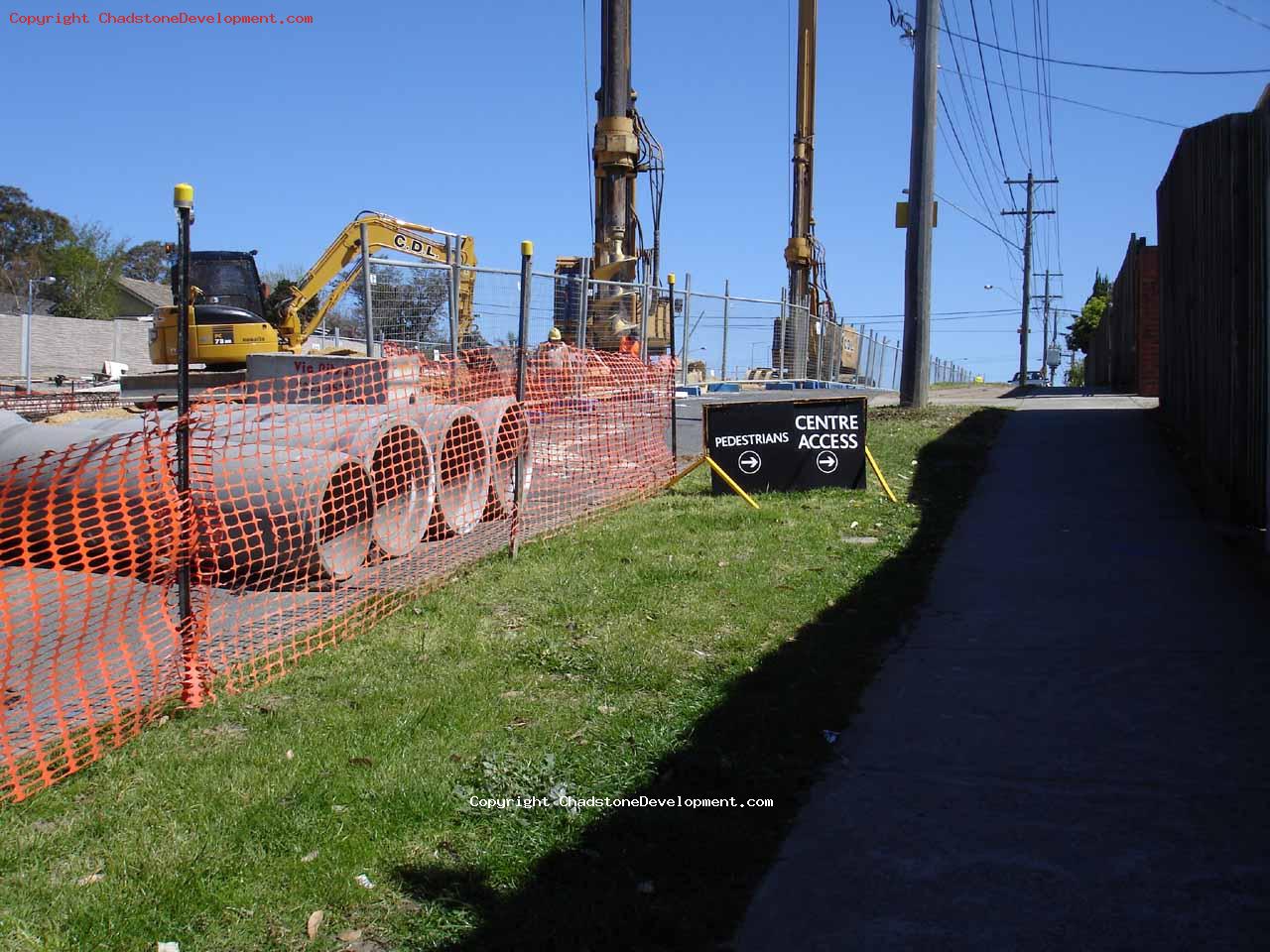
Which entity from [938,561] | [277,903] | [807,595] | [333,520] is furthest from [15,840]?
[938,561]

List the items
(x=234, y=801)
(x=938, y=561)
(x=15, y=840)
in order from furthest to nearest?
(x=938, y=561)
(x=234, y=801)
(x=15, y=840)

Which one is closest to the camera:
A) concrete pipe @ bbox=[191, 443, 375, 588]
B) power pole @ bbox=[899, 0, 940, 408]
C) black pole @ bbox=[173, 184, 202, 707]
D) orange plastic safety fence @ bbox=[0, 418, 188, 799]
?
orange plastic safety fence @ bbox=[0, 418, 188, 799]

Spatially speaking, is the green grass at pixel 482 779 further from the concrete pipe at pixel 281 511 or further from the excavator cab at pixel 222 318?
the excavator cab at pixel 222 318

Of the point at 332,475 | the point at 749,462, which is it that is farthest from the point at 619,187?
the point at 332,475

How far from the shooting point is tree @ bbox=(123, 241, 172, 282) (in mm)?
76938

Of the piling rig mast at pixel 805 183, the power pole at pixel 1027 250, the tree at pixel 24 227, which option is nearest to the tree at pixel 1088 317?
the power pole at pixel 1027 250

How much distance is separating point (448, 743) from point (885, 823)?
1.78 meters

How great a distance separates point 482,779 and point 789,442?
23.1 feet

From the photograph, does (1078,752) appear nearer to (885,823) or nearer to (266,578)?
(885,823)

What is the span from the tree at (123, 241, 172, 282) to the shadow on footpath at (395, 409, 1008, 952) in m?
78.7

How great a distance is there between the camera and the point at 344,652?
5.98 m

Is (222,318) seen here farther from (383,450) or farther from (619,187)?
(383,450)

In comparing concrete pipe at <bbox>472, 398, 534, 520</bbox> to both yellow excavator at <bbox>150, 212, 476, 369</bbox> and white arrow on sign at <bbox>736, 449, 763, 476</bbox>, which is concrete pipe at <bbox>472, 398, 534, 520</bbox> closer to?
white arrow on sign at <bbox>736, 449, 763, 476</bbox>

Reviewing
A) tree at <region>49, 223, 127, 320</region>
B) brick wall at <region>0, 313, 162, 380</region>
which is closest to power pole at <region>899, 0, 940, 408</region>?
brick wall at <region>0, 313, 162, 380</region>
